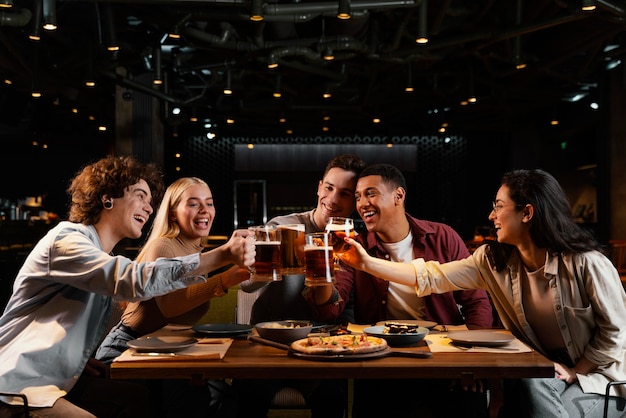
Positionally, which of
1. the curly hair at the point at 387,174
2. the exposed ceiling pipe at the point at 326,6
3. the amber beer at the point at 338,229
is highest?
the exposed ceiling pipe at the point at 326,6

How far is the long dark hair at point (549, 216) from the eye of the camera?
115 inches

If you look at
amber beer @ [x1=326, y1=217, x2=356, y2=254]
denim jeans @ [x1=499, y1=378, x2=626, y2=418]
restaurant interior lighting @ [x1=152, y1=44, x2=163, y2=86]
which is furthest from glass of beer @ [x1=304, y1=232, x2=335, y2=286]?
restaurant interior lighting @ [x1=152, y1=44, x2=163, y2=86]

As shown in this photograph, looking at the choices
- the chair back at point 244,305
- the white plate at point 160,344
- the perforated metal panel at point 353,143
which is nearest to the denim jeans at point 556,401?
the white plate at point 160,344

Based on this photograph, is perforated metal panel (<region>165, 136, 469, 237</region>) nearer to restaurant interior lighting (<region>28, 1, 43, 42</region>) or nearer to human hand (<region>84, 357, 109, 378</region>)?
restaurant interior lighting (<region>28, 1, 43, 42</region>)

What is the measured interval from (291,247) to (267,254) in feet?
0.40

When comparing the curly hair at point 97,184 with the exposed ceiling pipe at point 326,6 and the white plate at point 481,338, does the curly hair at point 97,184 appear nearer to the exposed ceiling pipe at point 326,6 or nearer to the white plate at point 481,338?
the white plate at point 481,338

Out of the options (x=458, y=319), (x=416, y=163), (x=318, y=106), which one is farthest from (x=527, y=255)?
(x=416, y=163)

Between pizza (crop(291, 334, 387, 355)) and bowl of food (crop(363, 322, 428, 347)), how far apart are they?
0.22 ft

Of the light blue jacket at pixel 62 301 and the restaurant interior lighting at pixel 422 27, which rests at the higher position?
the restaurant interior lighting at pixel 422 27

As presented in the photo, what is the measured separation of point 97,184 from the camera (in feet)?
9.47

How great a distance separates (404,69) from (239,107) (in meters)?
4.21

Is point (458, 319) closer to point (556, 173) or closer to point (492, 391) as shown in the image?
point (492, 391)

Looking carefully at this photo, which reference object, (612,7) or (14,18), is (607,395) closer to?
(612,7)

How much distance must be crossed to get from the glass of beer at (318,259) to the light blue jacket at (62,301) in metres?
0.44
